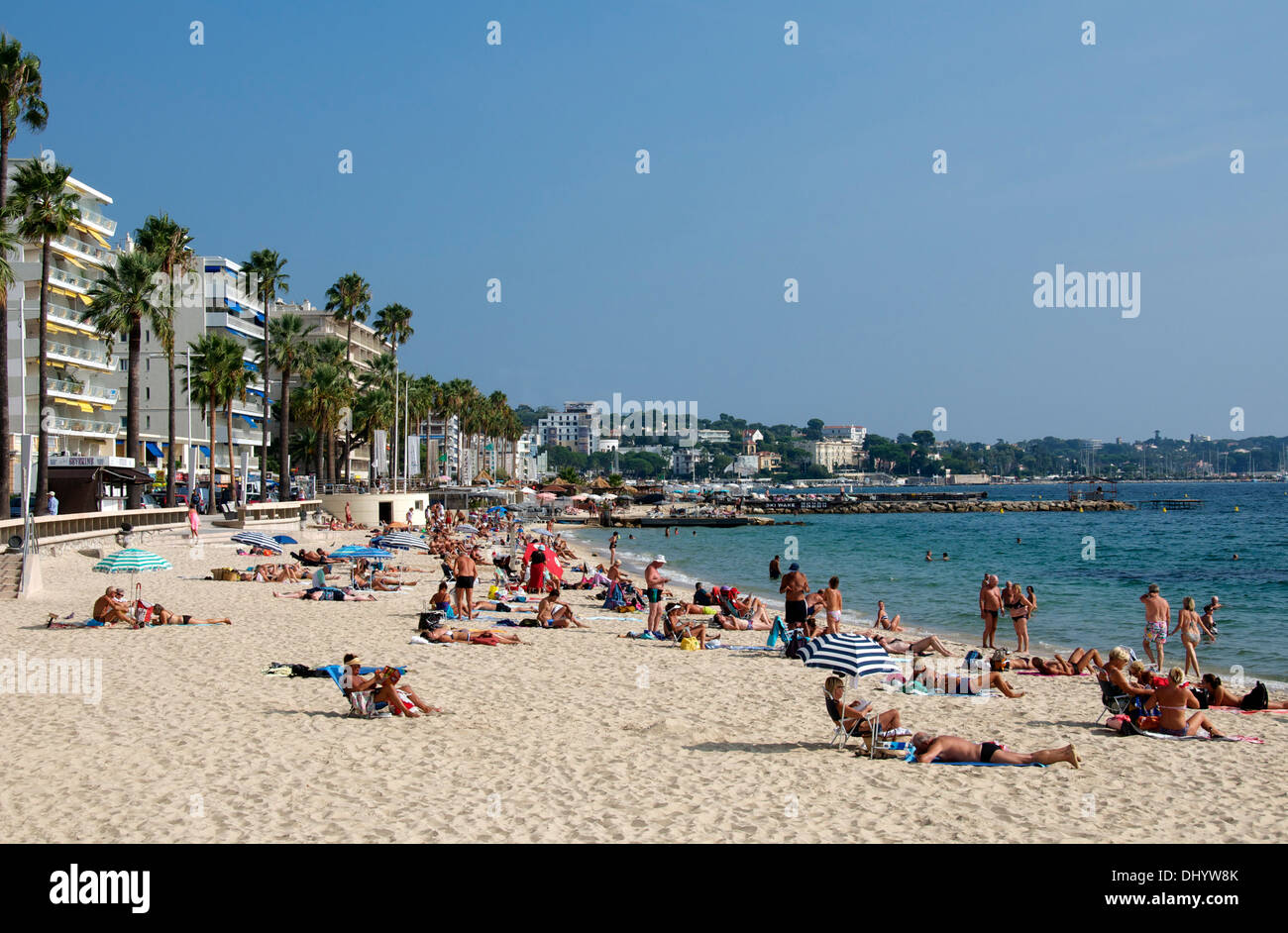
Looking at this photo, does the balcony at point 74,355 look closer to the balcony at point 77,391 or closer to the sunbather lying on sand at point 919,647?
the balcony at point 77,391

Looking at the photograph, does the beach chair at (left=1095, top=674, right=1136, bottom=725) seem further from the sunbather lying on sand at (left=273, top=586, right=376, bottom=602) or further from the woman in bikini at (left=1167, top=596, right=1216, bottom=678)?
the sunbather lying on sand at (left=273, top=586, right=376, bottom=602)

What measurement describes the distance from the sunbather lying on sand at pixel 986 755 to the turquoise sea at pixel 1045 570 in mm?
10025

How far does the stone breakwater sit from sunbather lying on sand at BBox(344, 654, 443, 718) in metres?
93.5

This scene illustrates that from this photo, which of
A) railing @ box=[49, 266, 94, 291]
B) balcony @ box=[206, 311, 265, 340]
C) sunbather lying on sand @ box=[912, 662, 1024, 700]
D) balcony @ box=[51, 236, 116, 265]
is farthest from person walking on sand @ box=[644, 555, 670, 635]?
balcony @ box=[206, 311, 265, 340]

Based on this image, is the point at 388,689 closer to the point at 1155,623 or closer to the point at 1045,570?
the point at 1155,623

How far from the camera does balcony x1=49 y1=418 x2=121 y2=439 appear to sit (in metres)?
44.8

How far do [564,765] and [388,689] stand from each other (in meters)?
2.50

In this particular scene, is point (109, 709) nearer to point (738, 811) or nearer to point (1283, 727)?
point (738, 811)

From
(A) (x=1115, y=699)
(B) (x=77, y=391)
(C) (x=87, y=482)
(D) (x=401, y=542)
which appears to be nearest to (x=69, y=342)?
(B) (x=77, y=391)

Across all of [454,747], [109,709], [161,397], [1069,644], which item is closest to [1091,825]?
[454,747]

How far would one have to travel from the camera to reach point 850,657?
36.2ft

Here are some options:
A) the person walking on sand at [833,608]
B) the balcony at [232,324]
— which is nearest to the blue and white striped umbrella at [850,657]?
the person walking on sand at [833,608]
